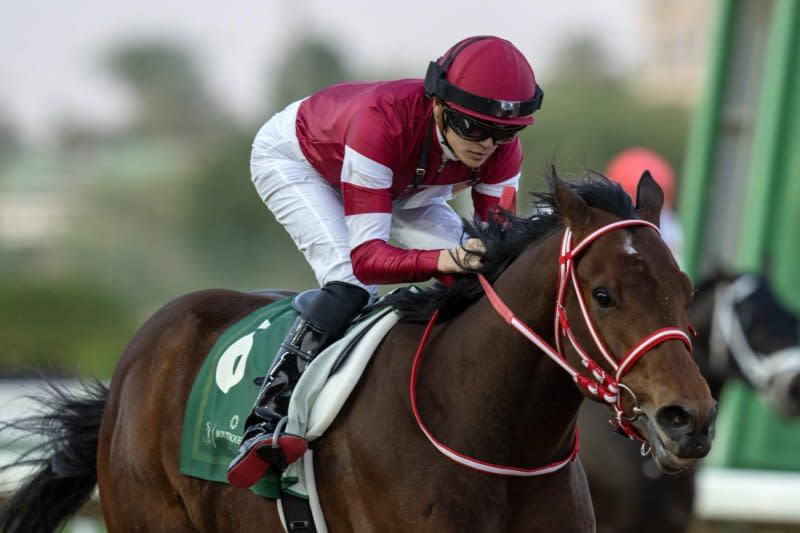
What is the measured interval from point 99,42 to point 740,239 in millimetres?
6070

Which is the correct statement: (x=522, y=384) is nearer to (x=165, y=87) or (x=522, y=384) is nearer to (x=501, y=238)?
(x=501, y=238)

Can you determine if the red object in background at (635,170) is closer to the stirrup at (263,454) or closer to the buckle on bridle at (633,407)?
the stirrup at (263,454)

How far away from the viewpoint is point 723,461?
8.47m

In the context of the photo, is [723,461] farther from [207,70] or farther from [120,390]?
[207,70]

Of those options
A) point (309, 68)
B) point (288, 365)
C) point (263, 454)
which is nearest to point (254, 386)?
point (288, 365)

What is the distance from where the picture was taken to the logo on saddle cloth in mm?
3641

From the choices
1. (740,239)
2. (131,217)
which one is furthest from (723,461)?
(131,217)

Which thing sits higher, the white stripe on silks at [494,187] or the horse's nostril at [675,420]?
the white stripe on silks at [494,187]

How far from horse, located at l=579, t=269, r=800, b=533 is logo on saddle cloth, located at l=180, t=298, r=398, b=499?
2.27 metres

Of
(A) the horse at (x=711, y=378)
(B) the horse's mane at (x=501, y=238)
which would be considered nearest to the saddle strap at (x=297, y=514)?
(B) the horse's mane at (x=501, y=238)

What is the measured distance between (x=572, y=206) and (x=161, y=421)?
1.72 m

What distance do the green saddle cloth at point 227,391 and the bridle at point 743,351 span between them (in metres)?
3.02

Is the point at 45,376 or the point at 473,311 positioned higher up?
the point at 473,311

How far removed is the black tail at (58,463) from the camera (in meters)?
4.69
